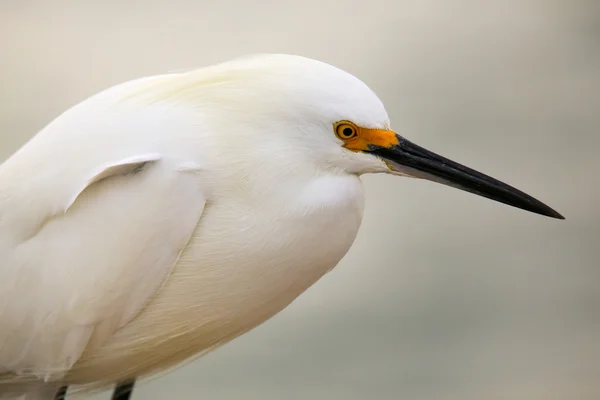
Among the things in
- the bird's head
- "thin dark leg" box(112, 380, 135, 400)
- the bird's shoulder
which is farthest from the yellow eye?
"thin dark leg" box(112, 380, 135, 400)

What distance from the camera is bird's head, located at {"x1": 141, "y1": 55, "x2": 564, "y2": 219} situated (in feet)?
4.01

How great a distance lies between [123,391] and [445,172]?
0.74 m

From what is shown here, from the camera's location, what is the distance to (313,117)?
1227mm

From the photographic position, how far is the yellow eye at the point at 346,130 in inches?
48.6

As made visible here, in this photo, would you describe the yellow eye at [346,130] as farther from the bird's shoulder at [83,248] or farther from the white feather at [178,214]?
the bird's shoulder at [83,248]

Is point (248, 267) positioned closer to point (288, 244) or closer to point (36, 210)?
point (288, 244)

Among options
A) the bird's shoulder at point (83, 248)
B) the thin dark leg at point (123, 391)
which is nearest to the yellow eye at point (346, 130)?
the bird's shoulder at point (83, 248)

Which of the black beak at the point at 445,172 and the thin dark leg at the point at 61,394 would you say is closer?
the black beak at the point at 445,172

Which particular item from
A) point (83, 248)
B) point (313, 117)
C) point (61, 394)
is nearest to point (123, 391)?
point (61, 394)

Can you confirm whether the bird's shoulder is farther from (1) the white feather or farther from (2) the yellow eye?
(2) the yellow eye

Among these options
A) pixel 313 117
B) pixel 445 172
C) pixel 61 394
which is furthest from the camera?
pixel 61 394

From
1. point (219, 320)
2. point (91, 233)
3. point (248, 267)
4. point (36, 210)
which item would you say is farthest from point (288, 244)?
point (36, 210)

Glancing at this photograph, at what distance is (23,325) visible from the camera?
135 cm

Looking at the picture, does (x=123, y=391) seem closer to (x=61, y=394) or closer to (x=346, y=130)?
(x=61, y=394)
